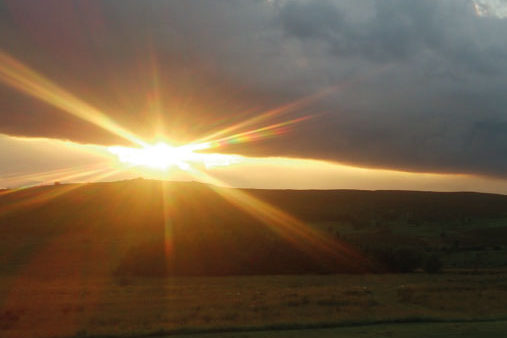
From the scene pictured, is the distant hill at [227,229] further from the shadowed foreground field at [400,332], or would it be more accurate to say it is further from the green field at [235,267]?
the shadowed foreground field at [400,332]

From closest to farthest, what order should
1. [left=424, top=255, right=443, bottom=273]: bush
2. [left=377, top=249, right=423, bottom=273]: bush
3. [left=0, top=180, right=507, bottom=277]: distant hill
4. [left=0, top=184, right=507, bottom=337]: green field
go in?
[left=0, top=184, right=507, bottom=337]: green field
[left=424, top=255, right=443, bottom=273]: bush
[left=377, top=249, right=423, bottom=273]: bush
[left=0, top=180, right=507, bottom=277]: distant hill

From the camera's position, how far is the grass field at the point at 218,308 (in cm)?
1766

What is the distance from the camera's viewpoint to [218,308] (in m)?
21.6

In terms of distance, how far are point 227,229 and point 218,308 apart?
32.6 m

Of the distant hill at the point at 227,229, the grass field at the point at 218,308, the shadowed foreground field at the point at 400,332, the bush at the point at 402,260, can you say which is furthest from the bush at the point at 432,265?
the shadowed foreground field at the point at 400,332

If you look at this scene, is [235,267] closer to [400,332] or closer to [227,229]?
[227,229]

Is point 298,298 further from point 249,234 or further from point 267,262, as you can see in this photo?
point 249,234

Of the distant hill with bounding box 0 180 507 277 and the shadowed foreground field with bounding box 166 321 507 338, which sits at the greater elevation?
the distant hill with bounding box 0 180 507 277

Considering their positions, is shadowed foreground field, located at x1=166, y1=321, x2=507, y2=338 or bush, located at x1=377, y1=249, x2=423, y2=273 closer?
shadowed foreground field, located at x1=166, y1=321, x2=507, y2=338

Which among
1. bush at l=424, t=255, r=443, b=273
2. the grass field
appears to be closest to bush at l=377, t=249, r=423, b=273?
bush at l=424, t=255, r=443, b=273

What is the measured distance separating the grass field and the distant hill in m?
13.2

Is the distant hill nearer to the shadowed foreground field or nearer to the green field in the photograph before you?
the green field

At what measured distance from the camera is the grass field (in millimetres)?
17656

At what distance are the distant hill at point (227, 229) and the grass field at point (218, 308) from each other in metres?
13.2
